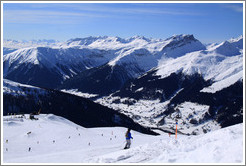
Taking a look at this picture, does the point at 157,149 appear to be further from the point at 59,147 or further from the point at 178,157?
the point at 59,147

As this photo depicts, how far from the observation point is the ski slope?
23.3 metres

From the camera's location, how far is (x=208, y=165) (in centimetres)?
2117

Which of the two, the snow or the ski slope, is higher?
the snow

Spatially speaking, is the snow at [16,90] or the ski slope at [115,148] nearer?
the ski slope at [115,148]

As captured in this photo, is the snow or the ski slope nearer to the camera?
the ski slope

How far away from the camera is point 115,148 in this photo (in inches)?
1446

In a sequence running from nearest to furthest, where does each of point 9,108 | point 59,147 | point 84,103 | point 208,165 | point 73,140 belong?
point 208,165
point 59,147
point 73,140
point 9,108
point 84,103

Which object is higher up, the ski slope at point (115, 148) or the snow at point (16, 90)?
the snow at point (16, 90)

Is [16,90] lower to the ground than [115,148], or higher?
higher

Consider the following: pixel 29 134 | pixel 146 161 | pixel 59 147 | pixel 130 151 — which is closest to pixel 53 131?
pixel 29 134

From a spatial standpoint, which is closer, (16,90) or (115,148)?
(115,148)

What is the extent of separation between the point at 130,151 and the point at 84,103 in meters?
149

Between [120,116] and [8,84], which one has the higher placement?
[8,84]

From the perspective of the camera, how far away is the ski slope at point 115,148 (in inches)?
917
